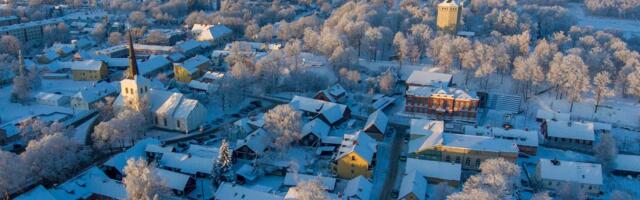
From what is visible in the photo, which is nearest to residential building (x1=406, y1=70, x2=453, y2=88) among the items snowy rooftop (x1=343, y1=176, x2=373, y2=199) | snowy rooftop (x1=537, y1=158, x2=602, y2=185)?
snowy rooftop (x1=537, y1=158, x2=602, y2=185)

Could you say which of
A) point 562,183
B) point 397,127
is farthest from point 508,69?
point 562,183

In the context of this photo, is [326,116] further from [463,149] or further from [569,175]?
[569,175]

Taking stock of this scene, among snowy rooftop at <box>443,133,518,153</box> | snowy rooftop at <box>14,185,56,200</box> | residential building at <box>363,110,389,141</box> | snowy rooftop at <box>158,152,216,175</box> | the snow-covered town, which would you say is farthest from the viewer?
residential building at <box>363,110,389,141</box>

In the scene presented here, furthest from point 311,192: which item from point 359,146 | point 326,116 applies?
point 326,116

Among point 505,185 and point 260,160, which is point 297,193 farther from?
point 505,185

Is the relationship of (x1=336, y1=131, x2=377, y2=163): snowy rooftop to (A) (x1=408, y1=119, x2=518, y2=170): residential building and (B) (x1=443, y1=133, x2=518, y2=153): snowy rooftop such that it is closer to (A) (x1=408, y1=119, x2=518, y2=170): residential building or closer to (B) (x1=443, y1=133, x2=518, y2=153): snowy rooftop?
(A) (x1=408, y1=119, x2=518, y2=170): residential building

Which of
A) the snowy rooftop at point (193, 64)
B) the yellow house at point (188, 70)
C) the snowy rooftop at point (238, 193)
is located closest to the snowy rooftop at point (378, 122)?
the snowy rooftop at point (238, 193)
